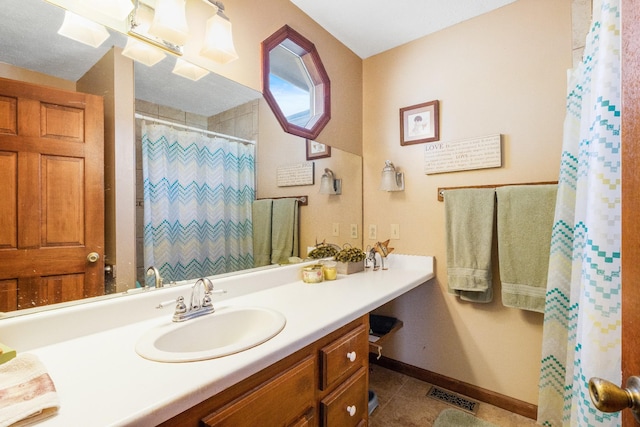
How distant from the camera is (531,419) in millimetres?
1584

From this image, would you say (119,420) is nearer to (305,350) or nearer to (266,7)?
(305,350)

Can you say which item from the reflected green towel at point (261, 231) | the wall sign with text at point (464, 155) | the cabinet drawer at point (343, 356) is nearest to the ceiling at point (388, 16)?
the wall sign with text at point (464, 155)

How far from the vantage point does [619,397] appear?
394mm

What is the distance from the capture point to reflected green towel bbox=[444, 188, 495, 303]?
5.36 feet

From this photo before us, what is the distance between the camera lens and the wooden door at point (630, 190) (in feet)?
1.33

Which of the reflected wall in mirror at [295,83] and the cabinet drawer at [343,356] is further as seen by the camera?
the reflected wall in mirror at [295,83]

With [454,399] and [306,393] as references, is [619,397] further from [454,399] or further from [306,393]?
[454,399]

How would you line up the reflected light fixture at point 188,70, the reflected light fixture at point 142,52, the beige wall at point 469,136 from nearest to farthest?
the reflected light fixture at point 142,52 < the reflected light fixture at point 188,70 < the beige wall at point 469,136

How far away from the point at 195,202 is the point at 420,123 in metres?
1.47

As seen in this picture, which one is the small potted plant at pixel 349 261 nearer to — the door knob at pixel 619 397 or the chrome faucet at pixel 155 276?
the chrome faucet at pixel 155 276

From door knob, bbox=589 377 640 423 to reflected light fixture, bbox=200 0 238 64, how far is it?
4.93 feet

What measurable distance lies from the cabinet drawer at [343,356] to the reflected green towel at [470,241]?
2.56 ft

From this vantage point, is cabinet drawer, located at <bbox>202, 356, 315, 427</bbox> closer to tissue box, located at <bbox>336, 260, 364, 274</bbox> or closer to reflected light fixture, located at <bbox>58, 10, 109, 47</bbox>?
tissue box, located at <bbox>336, 260, 364, 274</bbox>

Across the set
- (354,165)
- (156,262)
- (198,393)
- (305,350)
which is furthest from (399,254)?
(198,393)
